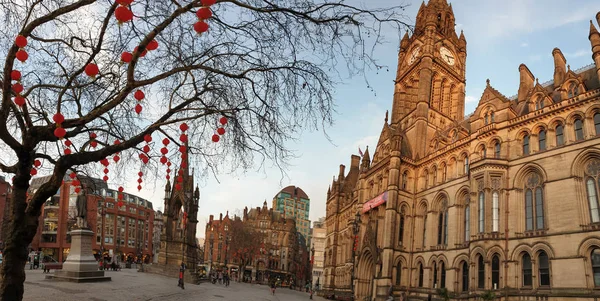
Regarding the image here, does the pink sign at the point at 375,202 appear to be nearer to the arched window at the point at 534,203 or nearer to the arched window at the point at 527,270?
the arched window at the point at 534,203

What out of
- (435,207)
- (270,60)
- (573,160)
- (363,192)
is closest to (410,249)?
(435,207)

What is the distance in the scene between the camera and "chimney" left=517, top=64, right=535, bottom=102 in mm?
34500

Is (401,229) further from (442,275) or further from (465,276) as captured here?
(465,276)

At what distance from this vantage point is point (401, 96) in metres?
53.5

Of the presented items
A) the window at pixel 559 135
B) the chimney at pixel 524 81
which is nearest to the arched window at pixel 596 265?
the window at pixel 559 135

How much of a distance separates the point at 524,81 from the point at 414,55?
19.4 m

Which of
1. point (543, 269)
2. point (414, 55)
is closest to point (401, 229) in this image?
point (543, 269)

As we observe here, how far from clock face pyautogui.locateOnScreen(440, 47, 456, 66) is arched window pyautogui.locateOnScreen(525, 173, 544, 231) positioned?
82.9ft

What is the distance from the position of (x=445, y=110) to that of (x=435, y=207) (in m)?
15.2

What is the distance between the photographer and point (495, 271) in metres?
29.1

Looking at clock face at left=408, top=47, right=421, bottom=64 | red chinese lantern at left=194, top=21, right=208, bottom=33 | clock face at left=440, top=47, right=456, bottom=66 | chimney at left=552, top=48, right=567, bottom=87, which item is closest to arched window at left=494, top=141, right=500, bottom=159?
chimney at left=552, top=48, right=567, bottom=87

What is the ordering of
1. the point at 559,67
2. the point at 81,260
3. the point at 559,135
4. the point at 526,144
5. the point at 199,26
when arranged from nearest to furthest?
the point at 199,26, the point at 81,260, the point at 559,135, the point at 526,144, the point at 559,67

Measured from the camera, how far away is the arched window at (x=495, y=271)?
94.5ft

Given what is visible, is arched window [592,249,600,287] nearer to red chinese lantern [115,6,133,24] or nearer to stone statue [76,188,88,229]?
red chinese lantern [115,6,133,24]
